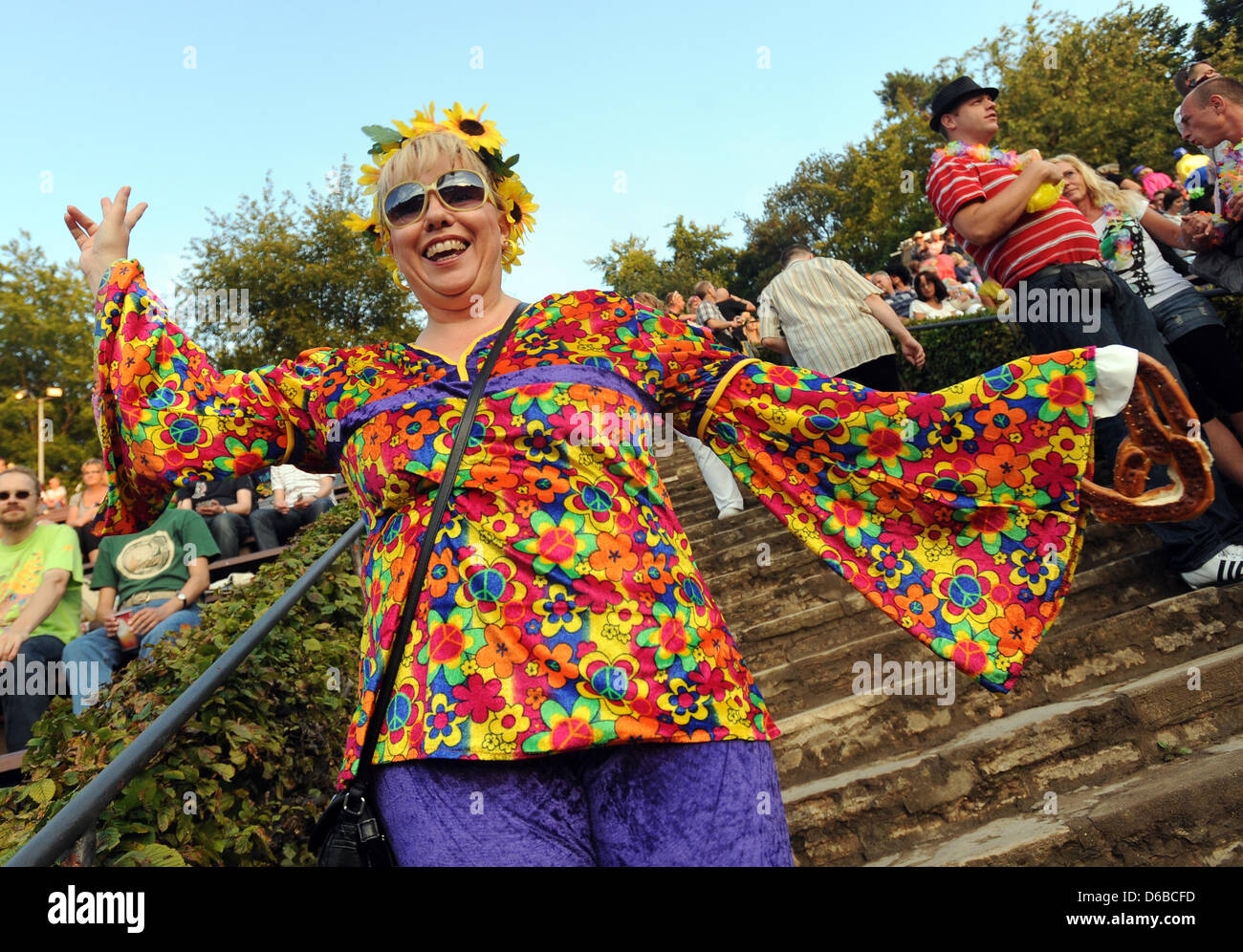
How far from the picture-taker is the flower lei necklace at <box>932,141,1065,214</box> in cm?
391

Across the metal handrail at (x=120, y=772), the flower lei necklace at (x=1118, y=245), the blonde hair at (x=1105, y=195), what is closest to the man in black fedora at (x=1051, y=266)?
the flower lei necklace at (x=1118, y=245)

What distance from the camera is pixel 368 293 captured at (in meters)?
25.5

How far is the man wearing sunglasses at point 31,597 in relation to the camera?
4.89 metres

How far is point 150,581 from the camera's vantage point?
5.60 meters

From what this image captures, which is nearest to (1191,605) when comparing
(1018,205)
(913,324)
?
(1018,205)

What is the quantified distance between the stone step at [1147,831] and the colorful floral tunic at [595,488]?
3.82 feet

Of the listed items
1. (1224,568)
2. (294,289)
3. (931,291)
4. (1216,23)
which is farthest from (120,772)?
(1216,23)

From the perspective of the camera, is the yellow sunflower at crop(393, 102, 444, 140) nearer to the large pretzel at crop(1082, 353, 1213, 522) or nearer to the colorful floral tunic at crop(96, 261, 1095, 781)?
the colorful floral tunic at crop(96, 261, 1095, 781)

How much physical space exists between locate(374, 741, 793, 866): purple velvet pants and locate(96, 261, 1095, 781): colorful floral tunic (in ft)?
0.17

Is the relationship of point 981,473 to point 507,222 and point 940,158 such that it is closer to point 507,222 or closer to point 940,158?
point 507,222

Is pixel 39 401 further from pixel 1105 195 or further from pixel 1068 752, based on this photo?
pixel 1068 752

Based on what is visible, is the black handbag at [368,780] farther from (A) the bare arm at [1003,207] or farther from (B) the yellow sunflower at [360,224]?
(A) the bare arm at [1003,207]

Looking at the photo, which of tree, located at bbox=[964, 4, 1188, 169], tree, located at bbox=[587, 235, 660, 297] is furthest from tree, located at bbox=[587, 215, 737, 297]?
tree, located at bbox=[964, 4, 1188, 169]

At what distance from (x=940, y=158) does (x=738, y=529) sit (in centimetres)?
293
